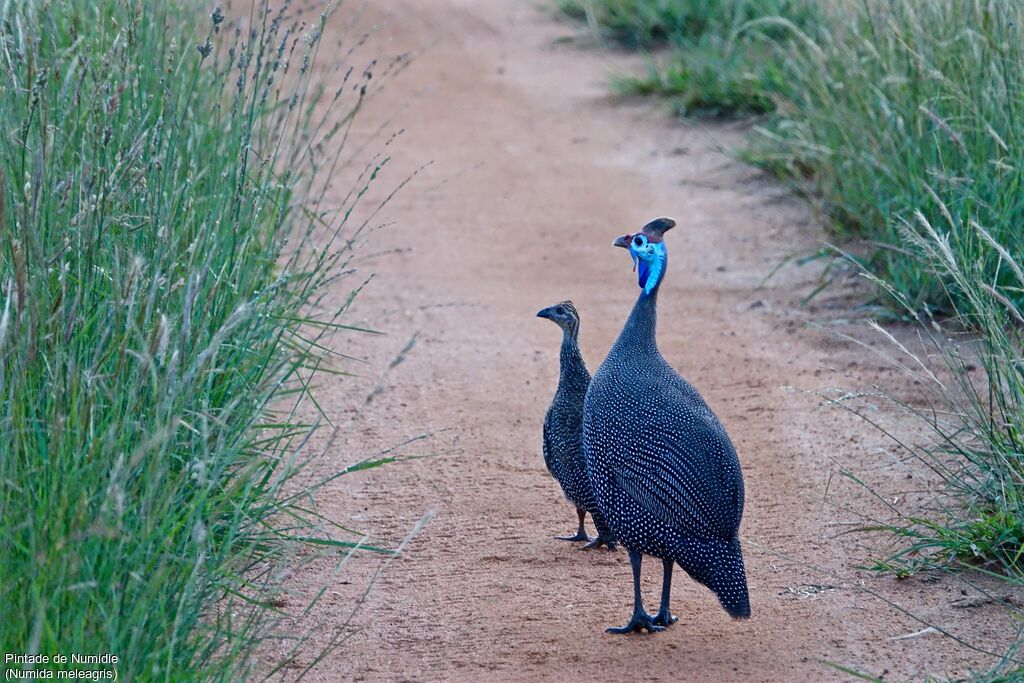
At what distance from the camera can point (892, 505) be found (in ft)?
14.9

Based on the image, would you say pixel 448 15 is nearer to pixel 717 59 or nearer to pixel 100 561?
pixel 717 59

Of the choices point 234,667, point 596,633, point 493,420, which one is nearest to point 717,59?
point 493,420

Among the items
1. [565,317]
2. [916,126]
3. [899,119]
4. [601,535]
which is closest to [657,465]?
[601,535]

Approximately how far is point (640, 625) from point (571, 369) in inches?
45.5

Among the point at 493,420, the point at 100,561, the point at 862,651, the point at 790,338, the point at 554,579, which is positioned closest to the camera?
the point at 100,561

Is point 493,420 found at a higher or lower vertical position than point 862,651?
lower

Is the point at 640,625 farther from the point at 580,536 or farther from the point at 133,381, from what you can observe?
the point at 133,381

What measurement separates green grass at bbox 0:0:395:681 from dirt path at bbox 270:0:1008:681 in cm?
39

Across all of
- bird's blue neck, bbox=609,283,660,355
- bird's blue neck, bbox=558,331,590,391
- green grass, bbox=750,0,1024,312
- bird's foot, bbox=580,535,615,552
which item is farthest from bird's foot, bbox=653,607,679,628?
green grass, bbox=750,0,1024,312

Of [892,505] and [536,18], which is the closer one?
[892,505]

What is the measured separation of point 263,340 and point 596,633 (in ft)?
5.14

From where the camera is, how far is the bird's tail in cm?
364

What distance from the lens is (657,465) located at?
153 inches

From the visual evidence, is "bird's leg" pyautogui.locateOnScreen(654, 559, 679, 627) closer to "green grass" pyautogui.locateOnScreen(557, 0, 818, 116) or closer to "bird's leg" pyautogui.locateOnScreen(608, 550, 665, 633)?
"bird's leg" pyautogui.locateOnScreen(608, 550, 665, 633)
